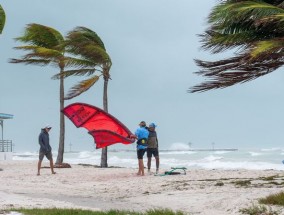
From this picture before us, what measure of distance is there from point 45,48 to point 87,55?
9.01 ft

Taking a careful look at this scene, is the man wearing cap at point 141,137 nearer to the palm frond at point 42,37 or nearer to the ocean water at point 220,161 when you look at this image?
the palm frond at point 42,37

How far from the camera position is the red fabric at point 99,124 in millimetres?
18656

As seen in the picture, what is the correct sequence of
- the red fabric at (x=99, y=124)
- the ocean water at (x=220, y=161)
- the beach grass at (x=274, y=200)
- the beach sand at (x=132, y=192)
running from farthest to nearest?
1. the ocean water at (x=220, y=161)
2. the red fabric at (x=99, y=124)
3. the beach sand at (x=132, y=192)
4. the beach grass at (x=274, y=200)

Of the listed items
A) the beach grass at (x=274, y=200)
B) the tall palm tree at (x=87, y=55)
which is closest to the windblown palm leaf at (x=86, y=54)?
the tall palm tree at (x=87, y=55)

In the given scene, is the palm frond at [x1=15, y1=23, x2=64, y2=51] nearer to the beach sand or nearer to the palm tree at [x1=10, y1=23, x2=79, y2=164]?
the palm tree at [x1=10, y1=23, x2=79, y2=164]

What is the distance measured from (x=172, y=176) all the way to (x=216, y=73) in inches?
289

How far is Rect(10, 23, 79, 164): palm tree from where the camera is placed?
90.2 ft

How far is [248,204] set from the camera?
11062 mm

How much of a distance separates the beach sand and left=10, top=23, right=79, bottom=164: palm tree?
7771 mm

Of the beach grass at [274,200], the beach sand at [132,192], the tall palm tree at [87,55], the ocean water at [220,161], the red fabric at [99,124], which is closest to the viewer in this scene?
the beach grass at [274,200]

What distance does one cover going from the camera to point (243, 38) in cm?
1251

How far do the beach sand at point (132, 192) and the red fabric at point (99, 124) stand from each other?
1402 mm

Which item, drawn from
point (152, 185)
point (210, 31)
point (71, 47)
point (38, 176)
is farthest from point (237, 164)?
point (210, 31)

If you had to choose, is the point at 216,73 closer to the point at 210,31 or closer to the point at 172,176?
the point at 210,31
